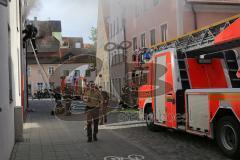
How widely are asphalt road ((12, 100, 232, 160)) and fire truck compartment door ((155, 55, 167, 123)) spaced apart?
1.96ft

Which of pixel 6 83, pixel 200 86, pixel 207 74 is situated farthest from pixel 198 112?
pixel 6 83

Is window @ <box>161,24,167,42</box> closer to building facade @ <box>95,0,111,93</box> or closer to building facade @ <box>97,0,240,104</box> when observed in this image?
building facade @ <box>97,0,240,104</box>

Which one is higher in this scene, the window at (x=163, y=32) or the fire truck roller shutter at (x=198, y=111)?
the window at (x=163, y=32)

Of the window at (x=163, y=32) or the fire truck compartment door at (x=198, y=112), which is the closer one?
the fire truck compartment door at (x=198, y=112)

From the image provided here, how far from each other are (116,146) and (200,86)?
2729mm

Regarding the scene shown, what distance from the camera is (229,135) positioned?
842 centimetres

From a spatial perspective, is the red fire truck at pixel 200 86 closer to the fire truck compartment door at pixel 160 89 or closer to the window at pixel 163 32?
the fire truck compartment door at pixel 160 89

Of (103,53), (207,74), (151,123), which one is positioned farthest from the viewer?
(103,53)

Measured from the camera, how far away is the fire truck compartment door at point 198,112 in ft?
29.5

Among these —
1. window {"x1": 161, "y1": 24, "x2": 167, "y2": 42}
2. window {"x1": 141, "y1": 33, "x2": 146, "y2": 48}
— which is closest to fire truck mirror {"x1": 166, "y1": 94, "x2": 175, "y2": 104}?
window {"x1": 161, "y1": 24, "x2": 167, "y2": 42}

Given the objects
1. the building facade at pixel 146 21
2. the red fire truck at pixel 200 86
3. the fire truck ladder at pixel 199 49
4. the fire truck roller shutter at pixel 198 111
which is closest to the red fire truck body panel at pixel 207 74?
the red fire truck at pixel 200 86

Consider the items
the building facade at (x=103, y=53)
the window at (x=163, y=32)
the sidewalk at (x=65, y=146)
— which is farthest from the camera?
the building facade at (x=103, y=53)

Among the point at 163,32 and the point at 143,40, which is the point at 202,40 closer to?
the point at 163,32

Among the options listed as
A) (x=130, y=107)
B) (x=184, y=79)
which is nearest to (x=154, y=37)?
(x=130, y=107)
